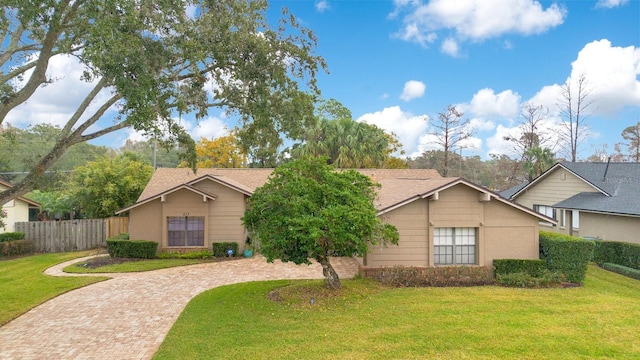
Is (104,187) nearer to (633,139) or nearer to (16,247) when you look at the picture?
(16,247)

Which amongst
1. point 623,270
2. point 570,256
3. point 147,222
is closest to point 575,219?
point 623,270

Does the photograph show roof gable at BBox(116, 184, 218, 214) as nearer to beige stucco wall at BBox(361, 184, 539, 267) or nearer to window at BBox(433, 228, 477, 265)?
beige stucco wall at BBox(361, 184, 539, 267)

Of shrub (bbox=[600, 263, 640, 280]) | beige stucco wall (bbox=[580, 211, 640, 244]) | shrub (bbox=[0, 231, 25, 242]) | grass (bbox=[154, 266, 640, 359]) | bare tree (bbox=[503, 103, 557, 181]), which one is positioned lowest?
shrub (bbox=[600, 263, 640, 280])

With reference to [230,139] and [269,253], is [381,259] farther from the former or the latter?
[230,139]

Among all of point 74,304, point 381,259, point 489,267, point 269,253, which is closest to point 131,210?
point 74,304

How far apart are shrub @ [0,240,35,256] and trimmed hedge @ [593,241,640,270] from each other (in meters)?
27.7

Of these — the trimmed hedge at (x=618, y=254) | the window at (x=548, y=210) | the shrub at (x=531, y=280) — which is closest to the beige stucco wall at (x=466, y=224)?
the shrub at (x=531, y=280)

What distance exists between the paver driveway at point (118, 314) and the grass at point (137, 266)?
21.1 inches

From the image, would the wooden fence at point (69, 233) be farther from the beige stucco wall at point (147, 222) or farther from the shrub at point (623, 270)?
the shrub at point (623, 270)

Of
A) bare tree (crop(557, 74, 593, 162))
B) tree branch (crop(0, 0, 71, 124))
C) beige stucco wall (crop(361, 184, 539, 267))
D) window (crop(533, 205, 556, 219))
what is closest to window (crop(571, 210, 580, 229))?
window (crop(533, 205, 556, 219))

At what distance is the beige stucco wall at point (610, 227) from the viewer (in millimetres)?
15930

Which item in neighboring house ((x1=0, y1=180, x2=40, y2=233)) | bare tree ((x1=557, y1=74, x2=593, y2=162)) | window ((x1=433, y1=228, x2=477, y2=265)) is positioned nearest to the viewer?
window ((x1=433, y1=228, x2=477, y2=265))

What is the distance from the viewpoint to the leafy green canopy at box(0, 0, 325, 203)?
7.51 metres

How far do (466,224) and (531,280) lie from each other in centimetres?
270
